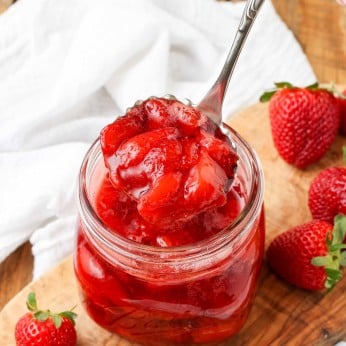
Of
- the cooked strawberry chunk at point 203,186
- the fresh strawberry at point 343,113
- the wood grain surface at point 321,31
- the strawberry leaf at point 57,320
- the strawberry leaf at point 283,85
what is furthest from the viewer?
the wood grain surface at point 321,31

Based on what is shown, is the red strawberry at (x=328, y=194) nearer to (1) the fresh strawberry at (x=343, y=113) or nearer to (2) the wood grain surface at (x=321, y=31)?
(1) the fresh strawberry at (x=343, y=113)

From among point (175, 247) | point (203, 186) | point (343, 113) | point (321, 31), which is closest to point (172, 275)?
point (175, 247)

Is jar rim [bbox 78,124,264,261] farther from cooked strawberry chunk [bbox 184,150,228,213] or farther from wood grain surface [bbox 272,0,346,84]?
wood grain surface [bbox 272,0,346,84]

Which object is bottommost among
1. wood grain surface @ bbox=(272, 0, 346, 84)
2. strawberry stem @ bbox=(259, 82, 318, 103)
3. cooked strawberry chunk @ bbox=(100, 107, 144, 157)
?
wood grain surface @ bbox=(272, 0, 346, 84)

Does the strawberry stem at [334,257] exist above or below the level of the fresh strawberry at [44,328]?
below

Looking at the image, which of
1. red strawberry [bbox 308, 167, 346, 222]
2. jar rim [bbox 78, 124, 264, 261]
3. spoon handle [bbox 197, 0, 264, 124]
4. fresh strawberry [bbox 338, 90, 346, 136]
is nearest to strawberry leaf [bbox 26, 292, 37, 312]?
jar rim [bbox 78, 124, 264, 261]

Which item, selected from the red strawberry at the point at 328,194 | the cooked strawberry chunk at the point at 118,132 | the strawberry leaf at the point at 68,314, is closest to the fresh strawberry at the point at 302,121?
the red strawberry at the point at 328,194

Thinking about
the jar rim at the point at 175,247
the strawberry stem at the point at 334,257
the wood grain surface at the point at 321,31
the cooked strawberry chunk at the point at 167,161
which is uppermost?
the cooked strawberry chunk at the point at 167,161

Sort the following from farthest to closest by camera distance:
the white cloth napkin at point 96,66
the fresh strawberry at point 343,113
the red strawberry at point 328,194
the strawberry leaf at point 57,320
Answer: the white cloth napkin at point 96,66 → the fresh strawberry at point 343,113 → the red strawberry at point 328,194 → the strawberry leaf at point 57,320

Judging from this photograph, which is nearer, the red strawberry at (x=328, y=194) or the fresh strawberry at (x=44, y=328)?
the fresh strawberry at (x=44, y=328)
